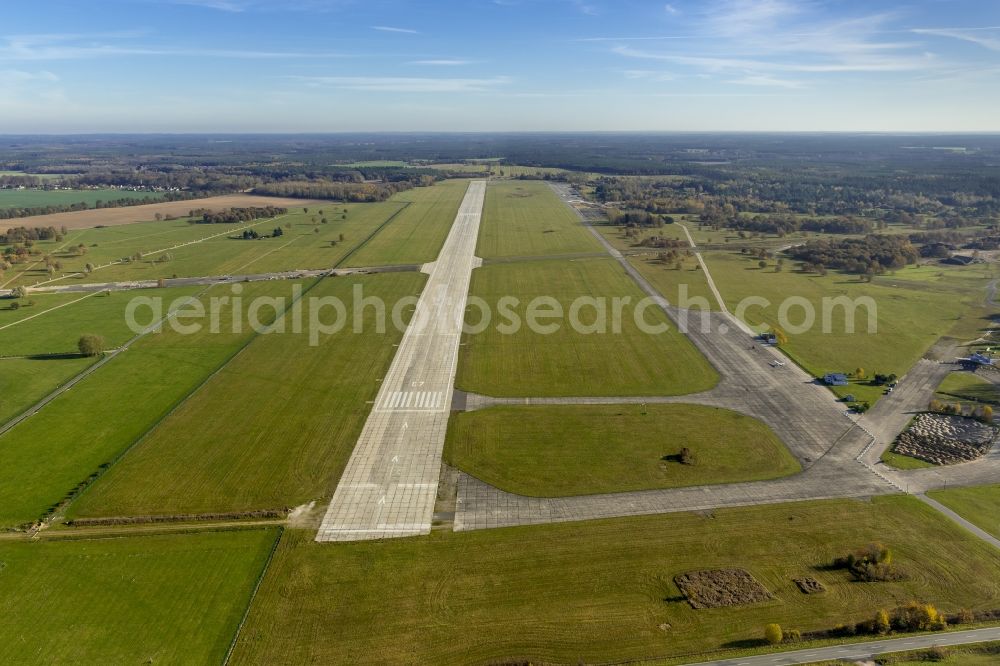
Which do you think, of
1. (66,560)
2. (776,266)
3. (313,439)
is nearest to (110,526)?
(66,560)

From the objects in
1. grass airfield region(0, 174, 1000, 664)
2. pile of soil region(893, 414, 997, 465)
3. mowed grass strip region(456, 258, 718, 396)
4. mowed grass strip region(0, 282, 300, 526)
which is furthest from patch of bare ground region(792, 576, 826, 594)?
mowed grass strip region(0, 282, 300, 526)

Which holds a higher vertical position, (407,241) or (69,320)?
(407,241)

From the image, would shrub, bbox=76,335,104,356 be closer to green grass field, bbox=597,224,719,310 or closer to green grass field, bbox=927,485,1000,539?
green grass field, bbox=597,224,719,310

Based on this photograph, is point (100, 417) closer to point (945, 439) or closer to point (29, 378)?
point (29, 378)

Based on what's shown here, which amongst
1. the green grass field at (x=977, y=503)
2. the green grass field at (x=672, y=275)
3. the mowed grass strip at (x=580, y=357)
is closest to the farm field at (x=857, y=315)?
the green grass field at (x=672, y=275)

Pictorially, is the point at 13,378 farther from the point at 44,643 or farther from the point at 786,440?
the point at 786,440

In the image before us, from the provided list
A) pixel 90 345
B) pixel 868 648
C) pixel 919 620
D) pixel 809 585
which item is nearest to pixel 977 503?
pixel 919 620

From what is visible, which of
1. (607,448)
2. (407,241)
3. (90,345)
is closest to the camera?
(607,448)
